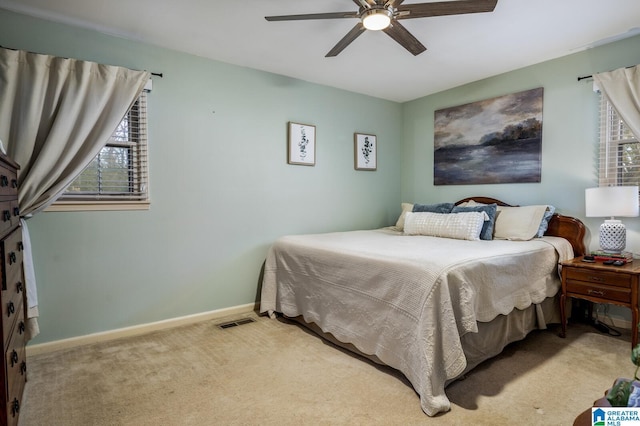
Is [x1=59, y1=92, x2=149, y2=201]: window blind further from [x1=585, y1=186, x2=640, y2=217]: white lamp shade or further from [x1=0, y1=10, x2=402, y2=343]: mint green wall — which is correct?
[x1=585, y1=186, x2=640, y2=217]: white lamp shade

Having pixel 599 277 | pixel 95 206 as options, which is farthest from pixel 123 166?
pixel 599 277

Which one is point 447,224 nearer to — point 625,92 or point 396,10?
point 625,92

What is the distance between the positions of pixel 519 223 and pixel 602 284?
2.56 feet

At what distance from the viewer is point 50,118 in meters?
2.45

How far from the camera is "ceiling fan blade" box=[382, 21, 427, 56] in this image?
2.18 m

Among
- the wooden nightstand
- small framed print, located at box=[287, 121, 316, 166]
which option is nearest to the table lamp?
the wooden nightstand

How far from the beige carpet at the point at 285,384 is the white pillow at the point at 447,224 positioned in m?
0.96

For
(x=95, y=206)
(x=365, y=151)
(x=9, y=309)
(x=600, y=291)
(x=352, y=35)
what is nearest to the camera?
(x=9, y=309)

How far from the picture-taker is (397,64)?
3.40 meters

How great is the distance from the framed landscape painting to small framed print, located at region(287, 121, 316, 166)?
63.4 inches

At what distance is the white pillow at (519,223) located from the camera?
305cm
